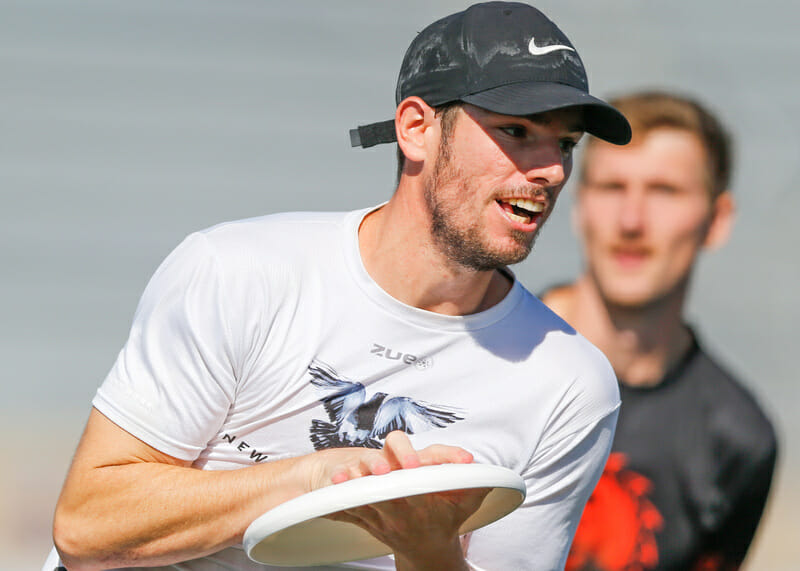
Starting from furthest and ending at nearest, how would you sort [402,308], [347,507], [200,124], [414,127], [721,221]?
1. [200,124]
2. [721,221]
3. [414,127]
4. [402,308]
5. [347,507]

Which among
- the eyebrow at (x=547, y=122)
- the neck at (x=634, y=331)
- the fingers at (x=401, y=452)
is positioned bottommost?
the neck at (x=634, y=331)

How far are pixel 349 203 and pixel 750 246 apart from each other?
197cm

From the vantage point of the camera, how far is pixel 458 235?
8.82 ft

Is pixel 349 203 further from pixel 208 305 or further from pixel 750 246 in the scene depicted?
pixel 208 305

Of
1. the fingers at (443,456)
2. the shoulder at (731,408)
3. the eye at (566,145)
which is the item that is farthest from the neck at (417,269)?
the shoulder at (731,408)

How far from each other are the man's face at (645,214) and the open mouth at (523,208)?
2.81m

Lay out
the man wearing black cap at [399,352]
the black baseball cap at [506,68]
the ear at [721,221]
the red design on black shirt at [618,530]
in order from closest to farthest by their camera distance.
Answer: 1. the man wearing black cap at [399,352]
2. the black baseball cap at [506,68]
3. the red design on black shirt at [618,530]
4. the ear at [721,221]

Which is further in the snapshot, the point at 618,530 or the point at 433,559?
the point at 618,530

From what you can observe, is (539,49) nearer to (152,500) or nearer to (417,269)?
(417,269)

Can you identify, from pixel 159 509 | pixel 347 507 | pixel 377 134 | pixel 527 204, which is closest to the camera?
pixel 347 507

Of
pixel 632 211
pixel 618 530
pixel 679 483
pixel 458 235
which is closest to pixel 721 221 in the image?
pixel 632 211

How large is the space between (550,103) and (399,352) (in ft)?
2.17

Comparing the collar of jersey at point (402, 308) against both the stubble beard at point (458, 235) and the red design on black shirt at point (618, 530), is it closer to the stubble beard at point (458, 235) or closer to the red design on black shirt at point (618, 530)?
the stubble beard at point (458, 235)

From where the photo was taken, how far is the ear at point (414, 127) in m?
2.81
